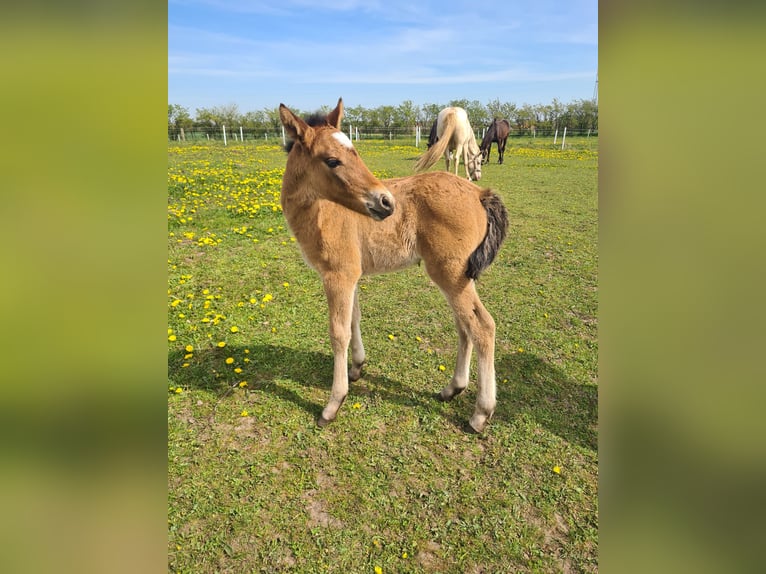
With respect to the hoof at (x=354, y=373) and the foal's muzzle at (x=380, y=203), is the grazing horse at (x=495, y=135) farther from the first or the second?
the foal's muzzle at (x=380, y=203)

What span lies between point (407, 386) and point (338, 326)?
3.41ft

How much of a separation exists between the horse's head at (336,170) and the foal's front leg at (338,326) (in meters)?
0.72

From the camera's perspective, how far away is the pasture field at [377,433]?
2.41 meters

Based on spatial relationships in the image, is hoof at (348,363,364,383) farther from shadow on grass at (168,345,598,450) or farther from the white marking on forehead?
the white marking on forehead

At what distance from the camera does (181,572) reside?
2.24 meters

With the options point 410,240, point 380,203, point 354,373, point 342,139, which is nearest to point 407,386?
point 354,373

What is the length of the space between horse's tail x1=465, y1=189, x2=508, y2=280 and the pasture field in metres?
0.33

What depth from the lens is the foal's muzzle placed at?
8.79 ft

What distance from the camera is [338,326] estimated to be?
334 cm

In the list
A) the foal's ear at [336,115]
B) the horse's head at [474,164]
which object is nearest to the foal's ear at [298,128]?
the foal's ear at [336,115]

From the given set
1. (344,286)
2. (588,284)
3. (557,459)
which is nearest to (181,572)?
(344,286)
